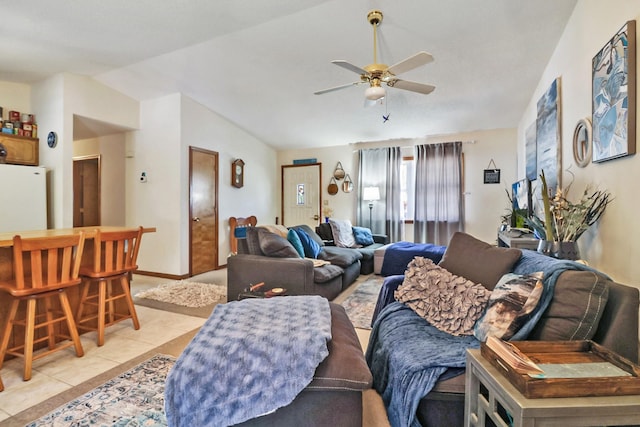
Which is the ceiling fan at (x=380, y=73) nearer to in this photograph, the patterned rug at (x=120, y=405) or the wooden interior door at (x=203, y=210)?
the patterned rug at (x=120, y=405)

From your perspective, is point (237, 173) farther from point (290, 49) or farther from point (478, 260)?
point (478, 260)

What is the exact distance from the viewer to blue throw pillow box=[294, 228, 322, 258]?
12.6ft

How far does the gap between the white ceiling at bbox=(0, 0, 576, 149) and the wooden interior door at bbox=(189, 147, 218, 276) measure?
945 mm

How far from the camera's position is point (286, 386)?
3.86 ft

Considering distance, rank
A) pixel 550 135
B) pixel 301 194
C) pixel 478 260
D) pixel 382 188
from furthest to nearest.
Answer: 1. pixel 301 194
2. pixel 382 188
3. pixel 550 135
4. pixel 478 260

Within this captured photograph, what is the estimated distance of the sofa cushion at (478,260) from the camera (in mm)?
1852

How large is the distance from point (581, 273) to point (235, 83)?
4313mm

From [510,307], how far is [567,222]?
3.49ft

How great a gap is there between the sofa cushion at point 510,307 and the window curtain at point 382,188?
457 cm

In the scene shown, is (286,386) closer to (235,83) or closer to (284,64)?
(284,64)

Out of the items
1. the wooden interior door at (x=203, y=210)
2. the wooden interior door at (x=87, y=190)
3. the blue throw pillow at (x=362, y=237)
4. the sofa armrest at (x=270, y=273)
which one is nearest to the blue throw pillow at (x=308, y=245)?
the sofa armrest at (x=270, y=273)

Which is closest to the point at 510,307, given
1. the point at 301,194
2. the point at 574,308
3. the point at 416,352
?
the point at 574,308

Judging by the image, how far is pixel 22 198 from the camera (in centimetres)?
389

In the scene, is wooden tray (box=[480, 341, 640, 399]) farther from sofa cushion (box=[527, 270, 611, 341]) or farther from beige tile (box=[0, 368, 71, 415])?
beige tile (box=[0, 368, 71, 415])
